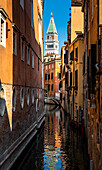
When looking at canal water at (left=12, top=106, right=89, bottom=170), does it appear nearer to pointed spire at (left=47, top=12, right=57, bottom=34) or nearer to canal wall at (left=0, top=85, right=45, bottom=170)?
canal wall at (left=0, top=85, right=45, bottom=170)

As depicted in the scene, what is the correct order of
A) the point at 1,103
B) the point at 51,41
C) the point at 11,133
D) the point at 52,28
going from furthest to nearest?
the point at 52,28
the point at 51,41
the point at 11,133
the point at 1,103

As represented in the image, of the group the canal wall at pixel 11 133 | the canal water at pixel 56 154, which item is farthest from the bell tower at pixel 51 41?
the canal wall at pixel 11 133

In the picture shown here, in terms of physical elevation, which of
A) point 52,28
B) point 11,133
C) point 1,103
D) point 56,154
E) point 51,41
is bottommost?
point 56,154

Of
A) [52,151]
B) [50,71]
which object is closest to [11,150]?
[52,151]

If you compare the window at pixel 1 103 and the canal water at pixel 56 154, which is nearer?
the window at pixel 1 103

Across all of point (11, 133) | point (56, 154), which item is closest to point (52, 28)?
point (56, 154)

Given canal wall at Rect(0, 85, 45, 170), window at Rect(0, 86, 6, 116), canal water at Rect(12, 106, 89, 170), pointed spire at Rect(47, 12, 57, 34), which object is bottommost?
canal water at Rect(12, 106, 89, 170)

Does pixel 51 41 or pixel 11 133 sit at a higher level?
pixel 51 41

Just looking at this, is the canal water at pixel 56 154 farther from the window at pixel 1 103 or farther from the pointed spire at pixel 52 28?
the pointed spire at pixel 52 28

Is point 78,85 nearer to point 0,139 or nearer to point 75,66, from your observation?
point 75,66

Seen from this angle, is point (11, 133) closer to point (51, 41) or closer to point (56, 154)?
point (56, 154)

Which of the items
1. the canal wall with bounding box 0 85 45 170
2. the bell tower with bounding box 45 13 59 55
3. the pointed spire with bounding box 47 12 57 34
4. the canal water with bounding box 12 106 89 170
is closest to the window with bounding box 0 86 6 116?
the canal wall with bounding box 0 85 45 170

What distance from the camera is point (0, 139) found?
869 centimetres

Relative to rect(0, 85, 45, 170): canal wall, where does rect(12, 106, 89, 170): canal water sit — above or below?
below
